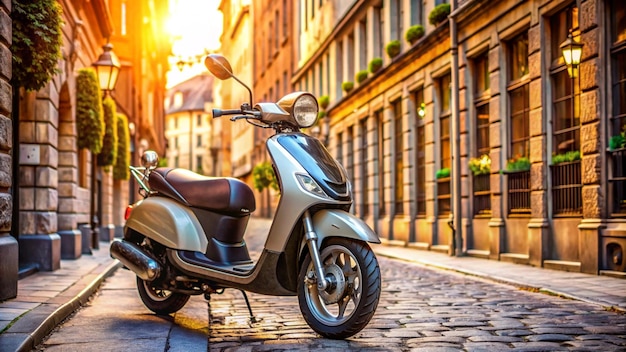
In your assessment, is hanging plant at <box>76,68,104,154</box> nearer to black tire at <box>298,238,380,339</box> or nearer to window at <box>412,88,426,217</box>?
window at <box>412,88,426,217</box>

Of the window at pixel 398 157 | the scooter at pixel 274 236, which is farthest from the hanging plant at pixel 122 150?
the scooter at pixel 274 236

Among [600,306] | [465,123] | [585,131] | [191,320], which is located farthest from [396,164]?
[191,320]

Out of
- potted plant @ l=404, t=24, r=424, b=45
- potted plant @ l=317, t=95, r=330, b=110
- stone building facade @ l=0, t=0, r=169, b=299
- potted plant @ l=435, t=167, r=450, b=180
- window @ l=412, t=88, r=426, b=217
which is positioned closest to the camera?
stone building facade @ l=0, t=0, r=169, b=299

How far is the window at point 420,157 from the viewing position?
19844 mm

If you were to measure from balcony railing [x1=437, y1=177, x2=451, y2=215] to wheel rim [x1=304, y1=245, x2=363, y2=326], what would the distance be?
40.1 feet

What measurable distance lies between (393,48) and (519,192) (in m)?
8.03

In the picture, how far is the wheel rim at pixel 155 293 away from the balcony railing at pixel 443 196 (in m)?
11.4

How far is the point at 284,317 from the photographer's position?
7039 millimetres

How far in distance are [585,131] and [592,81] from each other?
2.22 ft

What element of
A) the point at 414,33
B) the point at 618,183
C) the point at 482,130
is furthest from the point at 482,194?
the point at 414,33

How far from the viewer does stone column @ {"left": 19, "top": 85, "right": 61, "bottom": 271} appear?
11078 mm

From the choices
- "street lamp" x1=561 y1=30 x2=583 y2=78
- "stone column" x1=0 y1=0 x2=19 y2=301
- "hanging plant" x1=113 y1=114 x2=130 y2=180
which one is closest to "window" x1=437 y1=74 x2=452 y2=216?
"street lamp" x1=561 y1=30 x2=583 y2=78

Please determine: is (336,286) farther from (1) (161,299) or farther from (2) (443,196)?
(2) (443,196)

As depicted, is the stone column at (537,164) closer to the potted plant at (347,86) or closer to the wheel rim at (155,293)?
the wheel rim at (155,293)
